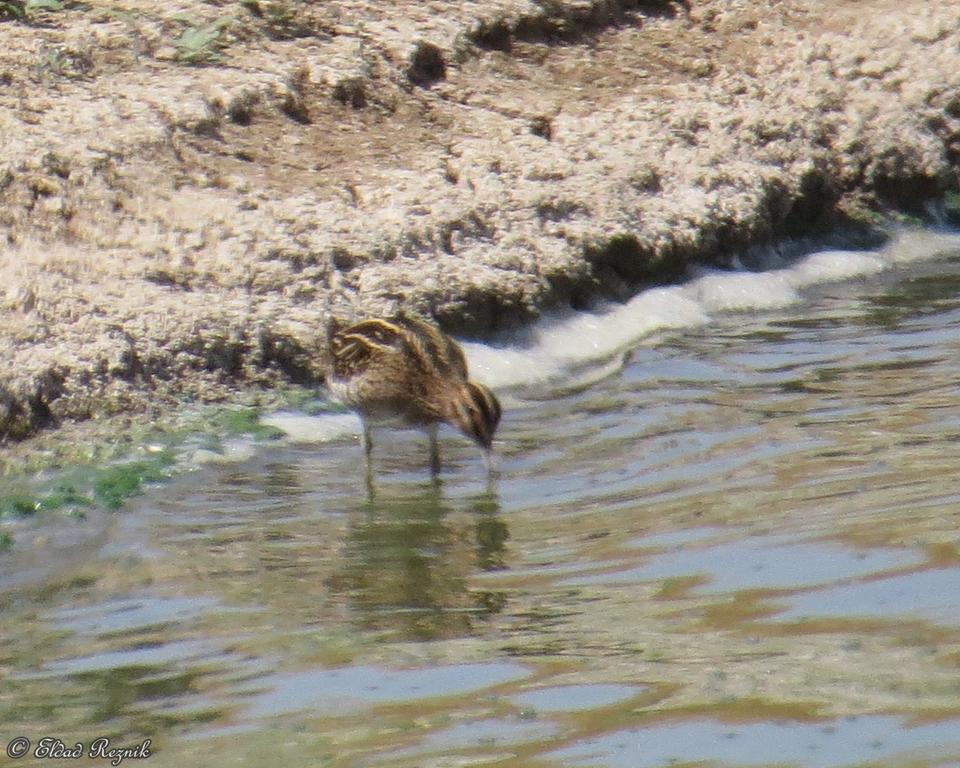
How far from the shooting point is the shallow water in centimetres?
473

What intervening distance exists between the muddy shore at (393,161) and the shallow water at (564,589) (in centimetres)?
75

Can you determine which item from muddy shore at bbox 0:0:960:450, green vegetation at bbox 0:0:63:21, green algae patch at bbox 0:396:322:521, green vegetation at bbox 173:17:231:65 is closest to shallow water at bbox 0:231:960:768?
green algae patch at bbox 0:396:322:521

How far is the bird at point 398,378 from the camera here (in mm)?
8406

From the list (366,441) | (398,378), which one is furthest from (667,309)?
(366,441)

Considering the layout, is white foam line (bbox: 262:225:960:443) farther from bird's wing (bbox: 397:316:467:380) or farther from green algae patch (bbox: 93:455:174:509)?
green algae patch (bbox: 93:455:174:509)

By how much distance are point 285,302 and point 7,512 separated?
226 cm

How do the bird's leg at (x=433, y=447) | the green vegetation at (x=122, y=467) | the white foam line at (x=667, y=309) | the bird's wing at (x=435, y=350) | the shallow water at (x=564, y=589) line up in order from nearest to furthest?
the shallow water at (x=564, y=589)
the green vegetation at (x=122, y=467)
the bird's leg at (x=433, y=447)
the bird's wing at (x=435, y=350)
the white foam line at (x=667, y=309)

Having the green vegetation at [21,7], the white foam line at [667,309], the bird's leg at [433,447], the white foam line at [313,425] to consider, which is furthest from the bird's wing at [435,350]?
the green vegetation at [21,7]

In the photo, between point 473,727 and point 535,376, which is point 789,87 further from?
point 473,727

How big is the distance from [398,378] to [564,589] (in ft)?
8.63

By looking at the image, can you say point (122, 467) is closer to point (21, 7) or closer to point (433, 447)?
point (433, 447)

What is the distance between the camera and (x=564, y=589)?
596cm

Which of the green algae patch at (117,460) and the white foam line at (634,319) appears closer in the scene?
the green algae patch at (117,460)

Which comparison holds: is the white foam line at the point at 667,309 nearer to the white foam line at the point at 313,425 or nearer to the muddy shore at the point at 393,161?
the muddy shore at the point at 393,161
